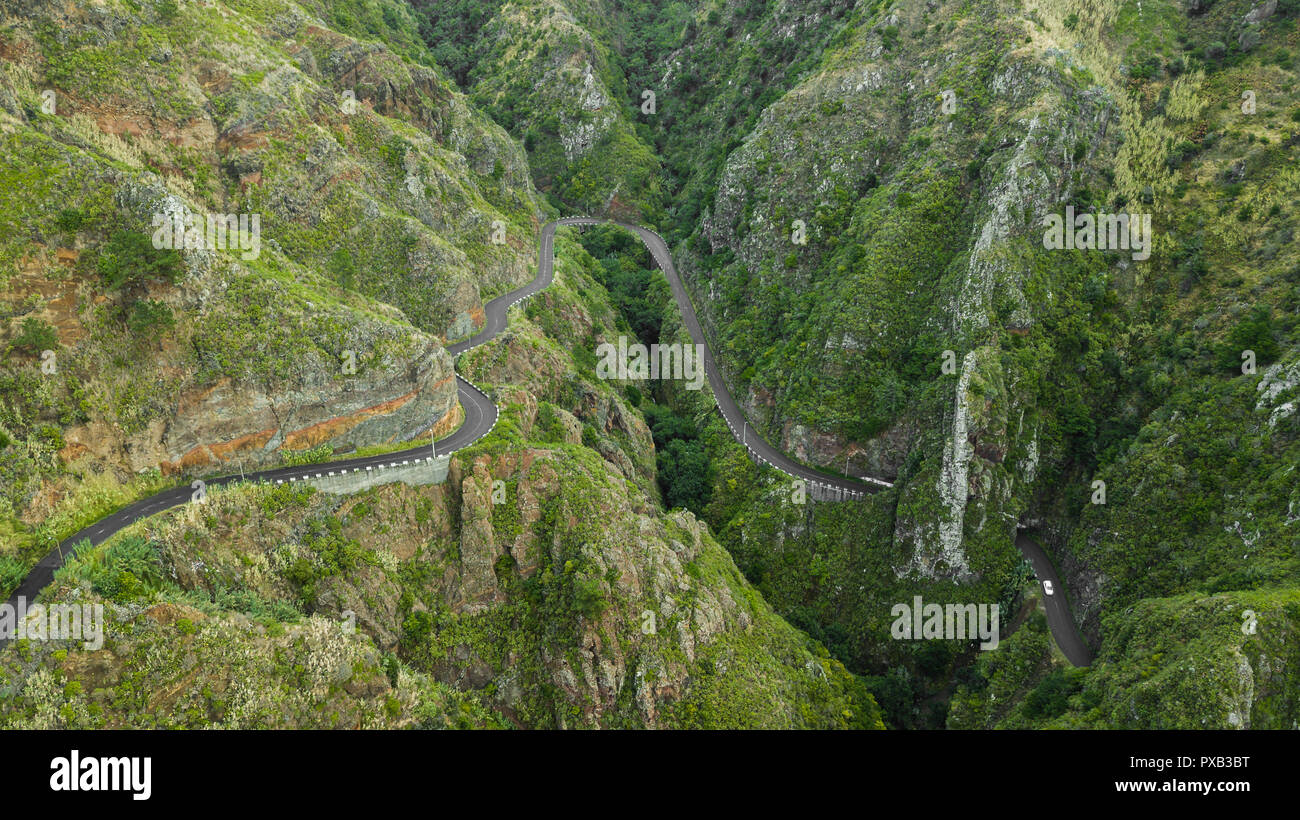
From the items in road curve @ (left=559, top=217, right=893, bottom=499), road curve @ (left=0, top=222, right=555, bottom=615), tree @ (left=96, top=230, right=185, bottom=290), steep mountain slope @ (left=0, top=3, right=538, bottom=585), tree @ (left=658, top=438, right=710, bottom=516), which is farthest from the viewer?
tree @ (left=658, top=438, right=710, bottom=516)

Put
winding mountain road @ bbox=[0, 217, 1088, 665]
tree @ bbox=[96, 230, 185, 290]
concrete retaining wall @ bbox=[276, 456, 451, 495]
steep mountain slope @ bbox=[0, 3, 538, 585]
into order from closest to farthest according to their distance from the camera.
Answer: winding mountain road @ bbox=[0, 217, 1088, 665], steep mountain slope @ bbox=[0, 3, 538, 585], tree @ bbox=[96, 230, 185, 290], concrete retaining wall @ bbox=[276, 456, 451, 495]

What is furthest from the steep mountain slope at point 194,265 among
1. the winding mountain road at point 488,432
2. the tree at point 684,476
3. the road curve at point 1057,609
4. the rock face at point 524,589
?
the road curve at point 1057,609

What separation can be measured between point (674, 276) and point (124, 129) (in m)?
82.1

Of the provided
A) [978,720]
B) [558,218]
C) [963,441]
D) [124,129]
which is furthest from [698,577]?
[558,218]

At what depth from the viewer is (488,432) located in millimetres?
66125

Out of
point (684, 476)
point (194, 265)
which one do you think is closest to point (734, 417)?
point (684, 476)

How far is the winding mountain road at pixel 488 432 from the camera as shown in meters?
46.4

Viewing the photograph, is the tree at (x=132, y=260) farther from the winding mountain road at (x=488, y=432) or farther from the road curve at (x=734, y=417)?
the road curve at (x=734, y=417)

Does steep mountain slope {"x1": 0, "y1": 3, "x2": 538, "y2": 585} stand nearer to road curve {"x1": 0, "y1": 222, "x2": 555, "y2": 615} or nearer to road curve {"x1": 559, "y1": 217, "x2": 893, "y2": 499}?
road curve {"x1": 0, "y1": 222, "x2": 555, "y2": 615}

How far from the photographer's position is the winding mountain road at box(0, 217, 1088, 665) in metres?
46.4

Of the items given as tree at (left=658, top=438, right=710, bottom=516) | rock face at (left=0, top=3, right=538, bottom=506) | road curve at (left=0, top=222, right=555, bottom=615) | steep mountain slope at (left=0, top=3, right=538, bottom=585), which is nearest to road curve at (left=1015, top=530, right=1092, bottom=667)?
tree at (left=658, top=438, right=710, bottom=516)

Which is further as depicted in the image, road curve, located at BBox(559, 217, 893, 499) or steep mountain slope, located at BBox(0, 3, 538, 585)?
road curve, located at BBox(559, 217, 893, 499)

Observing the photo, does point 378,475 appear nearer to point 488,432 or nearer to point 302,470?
point 302,470

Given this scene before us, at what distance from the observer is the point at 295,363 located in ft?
184
